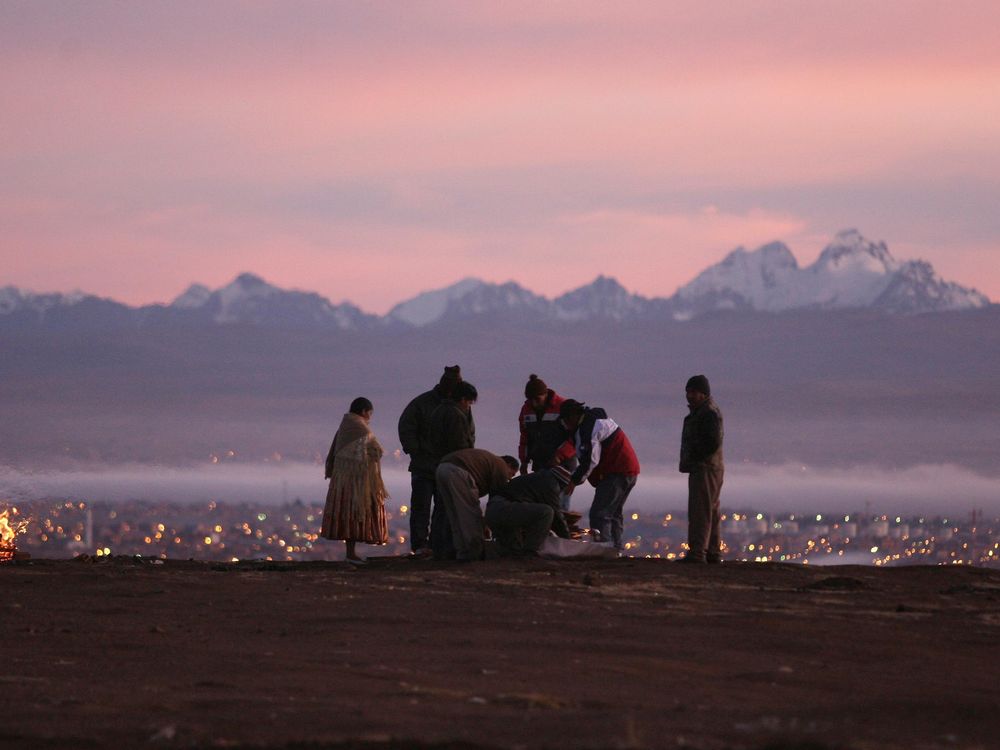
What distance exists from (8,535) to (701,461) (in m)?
8.99

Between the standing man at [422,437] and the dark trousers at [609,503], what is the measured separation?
70.4 inches

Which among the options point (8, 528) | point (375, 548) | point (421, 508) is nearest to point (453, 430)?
point (421, 508)

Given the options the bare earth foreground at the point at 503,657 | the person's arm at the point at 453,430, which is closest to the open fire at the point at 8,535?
the bare earth foreground at the point at 503,657

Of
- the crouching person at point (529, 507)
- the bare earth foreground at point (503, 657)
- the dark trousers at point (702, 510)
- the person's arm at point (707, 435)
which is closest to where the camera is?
the bare earth foreground at point (503, 657)

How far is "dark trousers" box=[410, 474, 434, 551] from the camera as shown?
20.8 meters

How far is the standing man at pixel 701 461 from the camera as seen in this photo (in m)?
19.4

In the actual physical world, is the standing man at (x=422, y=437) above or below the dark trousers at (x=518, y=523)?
above

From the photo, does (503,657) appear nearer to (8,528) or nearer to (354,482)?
(354,482)

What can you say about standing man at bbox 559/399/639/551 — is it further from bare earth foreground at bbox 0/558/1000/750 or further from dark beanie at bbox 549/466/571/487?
bare earth foreground at bbox 0/558/1000/750

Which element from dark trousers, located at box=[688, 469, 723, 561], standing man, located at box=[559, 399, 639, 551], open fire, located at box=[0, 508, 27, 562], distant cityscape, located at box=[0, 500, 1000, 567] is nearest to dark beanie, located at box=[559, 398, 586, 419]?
standing man, located at box=[559, 399, 639, 551]

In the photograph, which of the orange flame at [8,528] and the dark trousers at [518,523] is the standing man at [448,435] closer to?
the dark trousers at [518,523]

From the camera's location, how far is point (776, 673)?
11.8 metres

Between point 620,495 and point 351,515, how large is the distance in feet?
10.0

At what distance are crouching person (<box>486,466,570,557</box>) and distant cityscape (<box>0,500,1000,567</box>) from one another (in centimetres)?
1231
